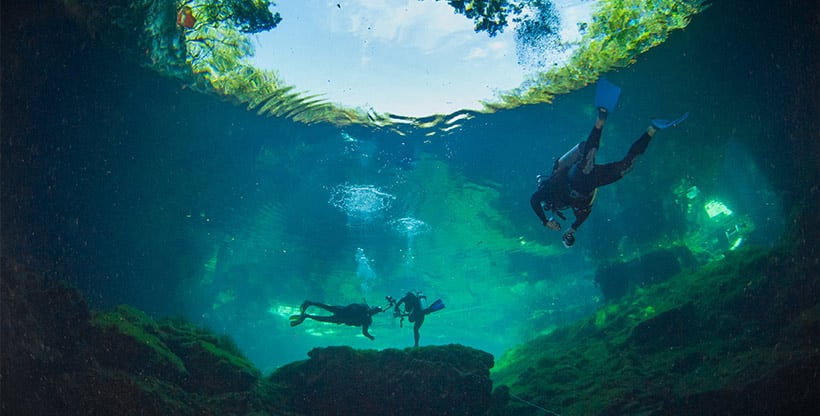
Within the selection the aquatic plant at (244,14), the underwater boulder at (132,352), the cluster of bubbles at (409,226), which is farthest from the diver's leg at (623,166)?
the cluster of bubbles at (409,226)

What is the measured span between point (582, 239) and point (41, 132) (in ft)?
79.0

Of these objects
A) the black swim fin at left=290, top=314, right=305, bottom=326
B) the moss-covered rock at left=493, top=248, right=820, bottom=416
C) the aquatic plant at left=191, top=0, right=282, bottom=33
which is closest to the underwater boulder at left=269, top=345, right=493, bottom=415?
the moss-covered rock at left=493, top=248, right=820, bottom=416

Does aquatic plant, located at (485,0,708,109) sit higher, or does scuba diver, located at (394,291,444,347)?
aquatic plant, located at (485,0,708,109)

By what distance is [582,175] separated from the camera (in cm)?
699

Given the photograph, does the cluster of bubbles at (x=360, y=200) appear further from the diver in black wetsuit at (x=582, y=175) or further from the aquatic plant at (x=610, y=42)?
the diver in black wetsuit at (x=582, y=175)

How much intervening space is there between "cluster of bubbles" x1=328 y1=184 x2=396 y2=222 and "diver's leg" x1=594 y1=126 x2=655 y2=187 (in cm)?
1113

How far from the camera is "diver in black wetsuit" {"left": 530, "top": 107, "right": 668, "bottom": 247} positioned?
630 cm

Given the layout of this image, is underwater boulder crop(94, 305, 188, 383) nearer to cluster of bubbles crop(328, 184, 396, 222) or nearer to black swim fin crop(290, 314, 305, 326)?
black swim fin crop(290, 314, 305, 326)

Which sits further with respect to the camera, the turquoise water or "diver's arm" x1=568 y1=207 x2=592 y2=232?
the turquoise water

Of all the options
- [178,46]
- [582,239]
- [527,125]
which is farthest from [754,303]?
[178,46]

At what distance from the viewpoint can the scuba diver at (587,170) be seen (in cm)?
622

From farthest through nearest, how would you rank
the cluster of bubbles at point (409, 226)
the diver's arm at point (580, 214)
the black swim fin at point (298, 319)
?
the cluster of bubbles at point (409, 226), the black swim fin at point (298, 319), the diver's arm at point (580, 214)

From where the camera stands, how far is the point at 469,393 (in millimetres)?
9117

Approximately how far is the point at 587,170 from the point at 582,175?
0.51ft
